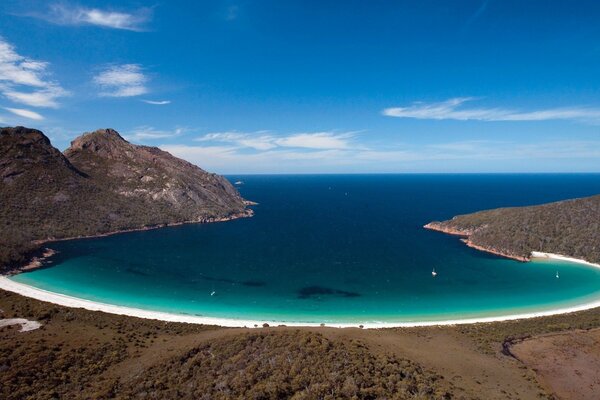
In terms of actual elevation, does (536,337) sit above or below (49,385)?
below

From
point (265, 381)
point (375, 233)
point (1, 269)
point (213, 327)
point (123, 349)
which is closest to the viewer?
point (265, 381)

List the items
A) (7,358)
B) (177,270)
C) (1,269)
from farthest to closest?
1. (177,270)
2. (1,269)
3. (7,358)

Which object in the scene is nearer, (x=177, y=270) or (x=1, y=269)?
(x=1, y=269)

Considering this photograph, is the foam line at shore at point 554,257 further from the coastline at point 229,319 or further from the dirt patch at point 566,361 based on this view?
the dirt patch at point 566,361

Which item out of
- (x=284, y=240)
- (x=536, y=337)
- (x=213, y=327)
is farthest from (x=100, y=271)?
(x=536, y=337)

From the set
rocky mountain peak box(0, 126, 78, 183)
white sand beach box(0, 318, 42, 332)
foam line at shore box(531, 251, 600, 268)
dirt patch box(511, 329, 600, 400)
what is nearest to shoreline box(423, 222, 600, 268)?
foam line at shore box(531, 251, 600, 268)

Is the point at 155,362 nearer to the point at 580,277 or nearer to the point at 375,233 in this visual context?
the point at 580,277

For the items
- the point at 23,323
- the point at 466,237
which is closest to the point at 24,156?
the point at 23,323

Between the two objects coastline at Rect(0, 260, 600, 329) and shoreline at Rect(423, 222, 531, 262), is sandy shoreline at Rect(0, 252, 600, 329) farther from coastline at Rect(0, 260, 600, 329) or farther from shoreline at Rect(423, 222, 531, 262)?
shoreline at Rect(423, 222, 531, 262)

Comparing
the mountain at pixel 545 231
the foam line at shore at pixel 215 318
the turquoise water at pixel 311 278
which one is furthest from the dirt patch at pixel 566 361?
the mountain at pixel 545 231
